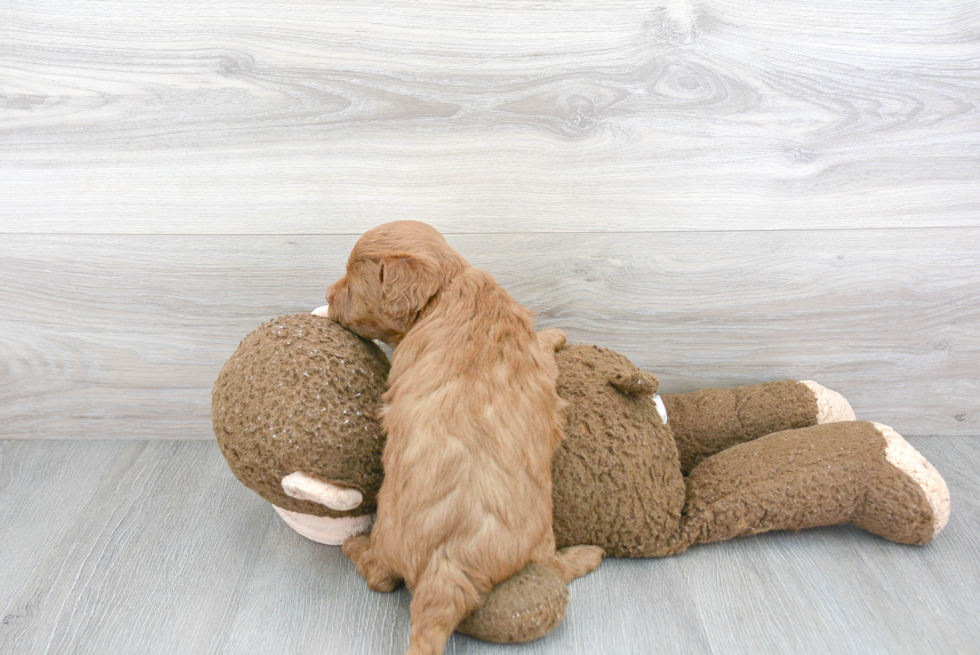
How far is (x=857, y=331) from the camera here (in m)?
1.28

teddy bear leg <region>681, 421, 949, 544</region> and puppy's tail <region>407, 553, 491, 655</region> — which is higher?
teddy bear leg <region>681, 421, 949, 544</region>

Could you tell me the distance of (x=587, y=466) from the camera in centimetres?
98

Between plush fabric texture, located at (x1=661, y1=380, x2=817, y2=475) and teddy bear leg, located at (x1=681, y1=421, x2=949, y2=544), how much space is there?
128mm

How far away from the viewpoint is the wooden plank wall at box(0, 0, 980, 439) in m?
1.13

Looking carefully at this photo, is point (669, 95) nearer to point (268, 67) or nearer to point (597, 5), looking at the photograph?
point (597, 5)

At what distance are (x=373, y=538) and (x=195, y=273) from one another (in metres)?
0.63

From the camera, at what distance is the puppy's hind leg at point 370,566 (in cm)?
92

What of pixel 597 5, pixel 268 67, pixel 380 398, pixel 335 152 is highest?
pixel 597 5

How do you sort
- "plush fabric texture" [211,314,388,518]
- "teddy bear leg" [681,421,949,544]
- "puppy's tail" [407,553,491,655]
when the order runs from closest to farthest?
"puppy's tail" [407,553,491,655]
"plush fabric texture" [211,314,388,518]
"teddy bear leg" [681,421,949,544]

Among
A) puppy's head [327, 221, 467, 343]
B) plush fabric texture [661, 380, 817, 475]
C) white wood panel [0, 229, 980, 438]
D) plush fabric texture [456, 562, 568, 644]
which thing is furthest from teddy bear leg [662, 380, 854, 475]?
puppy's head [327, 221, 467, 343]

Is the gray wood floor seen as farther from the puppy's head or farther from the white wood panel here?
the puppy's head

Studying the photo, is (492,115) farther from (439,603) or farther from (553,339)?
(439,603)

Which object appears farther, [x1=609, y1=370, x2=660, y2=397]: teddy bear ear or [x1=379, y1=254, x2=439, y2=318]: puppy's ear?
[x1=609, y1=370, x2=660, y2=397]: teddy bear ear

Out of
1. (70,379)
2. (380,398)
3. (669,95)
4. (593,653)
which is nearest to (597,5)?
(669,95)
